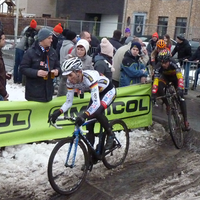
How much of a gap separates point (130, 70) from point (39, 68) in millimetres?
2426

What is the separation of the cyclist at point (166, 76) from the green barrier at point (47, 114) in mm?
499

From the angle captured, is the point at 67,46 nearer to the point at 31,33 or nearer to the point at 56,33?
the point at 56,33

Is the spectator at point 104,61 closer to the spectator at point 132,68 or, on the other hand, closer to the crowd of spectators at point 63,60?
the crowd of spectators at point 63,60

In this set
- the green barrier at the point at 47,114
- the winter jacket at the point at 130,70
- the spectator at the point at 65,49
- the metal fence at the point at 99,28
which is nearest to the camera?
the green barrier at the point at 47,114

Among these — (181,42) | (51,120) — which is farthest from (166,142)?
(181,42)

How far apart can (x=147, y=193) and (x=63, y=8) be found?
4065 centimetres

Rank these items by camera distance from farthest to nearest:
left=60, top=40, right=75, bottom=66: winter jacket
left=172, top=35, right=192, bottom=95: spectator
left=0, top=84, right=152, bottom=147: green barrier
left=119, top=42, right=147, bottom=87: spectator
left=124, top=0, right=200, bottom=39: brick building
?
left=124, top=0, right=200, bottom=39: brick building < left=172, top=35, right=192, bottom=95: spectator < left=60, top=40, right=75, bottom=66: winter jacket < left=119, top=42, right=147, bottom=87: spectator < left=0, top=84, right=152, bottom=147: green barrier

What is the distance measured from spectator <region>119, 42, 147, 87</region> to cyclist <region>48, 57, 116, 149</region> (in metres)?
2.40

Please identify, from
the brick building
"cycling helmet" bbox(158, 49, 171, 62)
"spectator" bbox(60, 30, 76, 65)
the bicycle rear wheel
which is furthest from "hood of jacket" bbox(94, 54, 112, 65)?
the brick building

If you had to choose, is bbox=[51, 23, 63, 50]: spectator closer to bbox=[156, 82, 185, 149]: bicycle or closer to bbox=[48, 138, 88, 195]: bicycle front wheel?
bbox=[156, 82, 185, 149]: bicycle

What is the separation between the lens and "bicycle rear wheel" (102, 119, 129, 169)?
6.15 meters

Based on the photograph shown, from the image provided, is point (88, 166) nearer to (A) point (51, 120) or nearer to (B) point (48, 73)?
(A) point (51, 120)

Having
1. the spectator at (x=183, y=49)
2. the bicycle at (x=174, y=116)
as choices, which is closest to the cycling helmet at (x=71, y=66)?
the bicycle at (x=174, y=116)

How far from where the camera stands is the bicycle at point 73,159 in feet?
16.5
